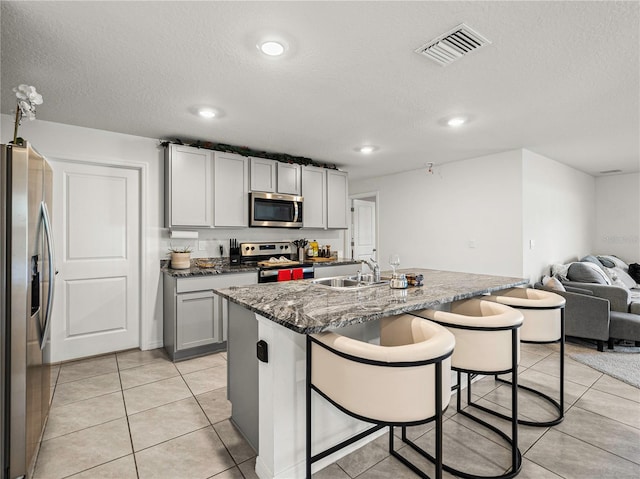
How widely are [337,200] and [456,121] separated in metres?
2.24

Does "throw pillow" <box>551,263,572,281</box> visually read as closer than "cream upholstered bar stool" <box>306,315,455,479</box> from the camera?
No

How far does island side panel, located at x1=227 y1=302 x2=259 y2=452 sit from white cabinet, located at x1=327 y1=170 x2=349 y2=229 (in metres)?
3.04

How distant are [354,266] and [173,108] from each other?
3049mm

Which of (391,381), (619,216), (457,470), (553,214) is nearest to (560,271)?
(553,214)

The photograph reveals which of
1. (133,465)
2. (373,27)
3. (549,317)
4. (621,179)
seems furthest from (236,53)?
(621,179)

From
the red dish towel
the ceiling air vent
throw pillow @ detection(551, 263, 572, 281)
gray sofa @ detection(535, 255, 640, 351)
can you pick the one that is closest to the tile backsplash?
the red dish towel

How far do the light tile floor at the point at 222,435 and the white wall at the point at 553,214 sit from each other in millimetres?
1915

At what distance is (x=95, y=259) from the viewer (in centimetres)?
339

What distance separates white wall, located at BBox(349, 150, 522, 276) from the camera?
4211mm

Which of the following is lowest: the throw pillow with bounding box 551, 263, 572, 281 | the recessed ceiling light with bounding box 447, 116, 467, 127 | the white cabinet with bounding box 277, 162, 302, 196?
the throw pillow with bounding box 551, 263, 572, 281

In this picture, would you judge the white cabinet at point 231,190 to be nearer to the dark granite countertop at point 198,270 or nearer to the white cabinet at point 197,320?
the dark granite countertop at point 198,270

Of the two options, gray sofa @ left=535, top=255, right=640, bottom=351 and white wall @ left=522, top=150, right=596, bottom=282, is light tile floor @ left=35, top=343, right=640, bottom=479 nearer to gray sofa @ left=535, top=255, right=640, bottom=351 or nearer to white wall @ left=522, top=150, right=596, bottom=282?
gray sofa @ left=535, top=255, right=640, bottom=351

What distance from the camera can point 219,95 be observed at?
255 centimetres

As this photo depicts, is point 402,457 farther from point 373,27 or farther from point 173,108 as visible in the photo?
point 173,108
